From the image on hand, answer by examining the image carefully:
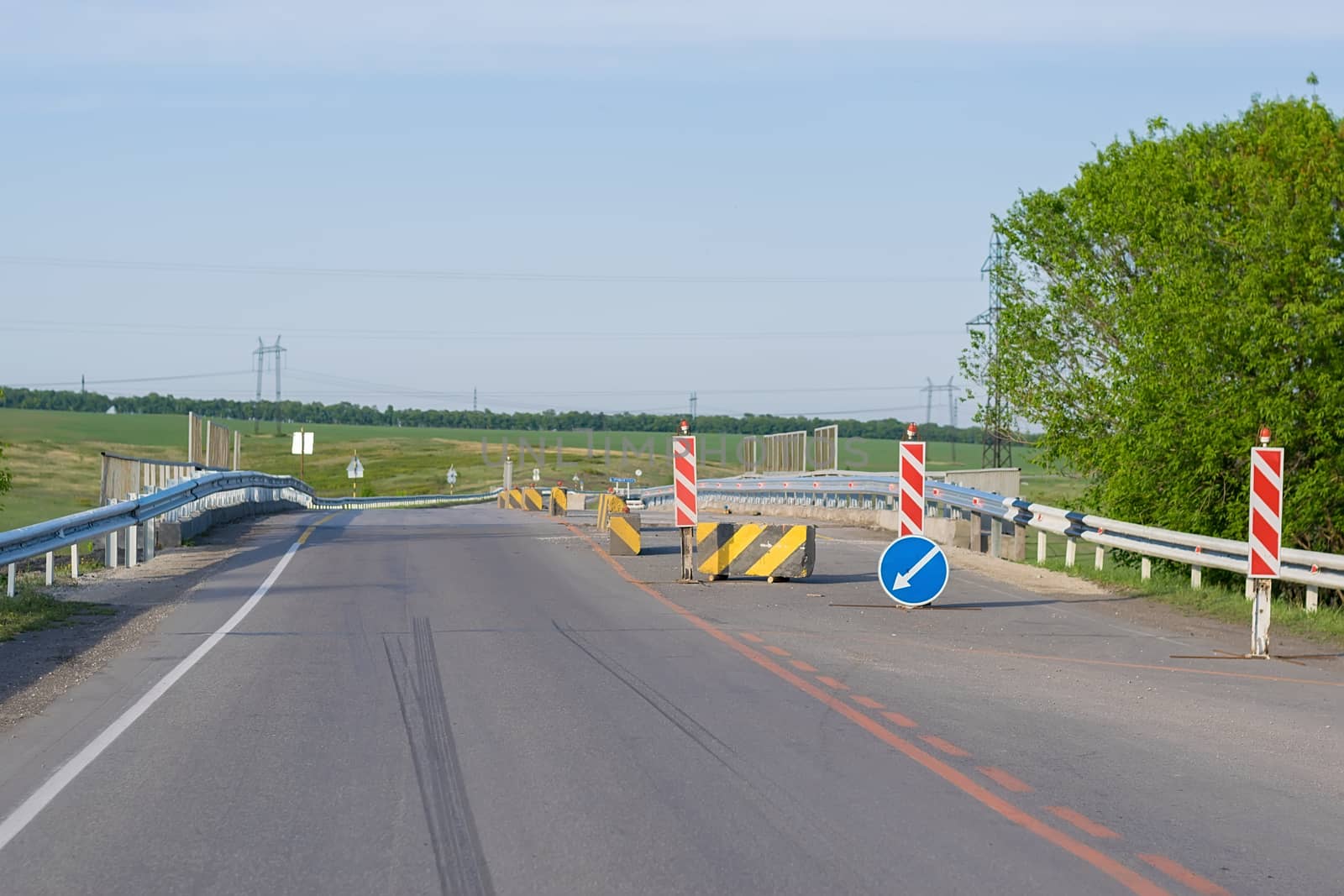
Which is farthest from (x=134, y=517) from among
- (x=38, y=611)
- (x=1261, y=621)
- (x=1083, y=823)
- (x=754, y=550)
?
(x=1083, y=823)

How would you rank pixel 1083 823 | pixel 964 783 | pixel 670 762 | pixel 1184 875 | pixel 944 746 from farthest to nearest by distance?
pixel 944 746, pixel 670 762, pixel 964 783, pixel 1083 823, pixel 1184 875

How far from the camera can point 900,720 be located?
969 centimetres

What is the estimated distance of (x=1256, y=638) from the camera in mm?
13734

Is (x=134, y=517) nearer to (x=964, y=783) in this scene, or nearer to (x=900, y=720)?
(x=900, y=720)

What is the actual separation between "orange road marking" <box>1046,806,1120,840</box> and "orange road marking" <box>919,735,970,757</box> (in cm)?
131

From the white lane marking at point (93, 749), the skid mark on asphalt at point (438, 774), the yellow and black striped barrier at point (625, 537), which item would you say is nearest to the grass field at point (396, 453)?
the yellow and black striped barrier at point (625, 537)

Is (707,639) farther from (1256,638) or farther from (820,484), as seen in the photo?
(820,484)

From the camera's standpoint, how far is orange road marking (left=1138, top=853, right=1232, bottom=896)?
5.92 meters

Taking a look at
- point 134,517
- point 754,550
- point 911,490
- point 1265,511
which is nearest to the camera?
point 1265,511

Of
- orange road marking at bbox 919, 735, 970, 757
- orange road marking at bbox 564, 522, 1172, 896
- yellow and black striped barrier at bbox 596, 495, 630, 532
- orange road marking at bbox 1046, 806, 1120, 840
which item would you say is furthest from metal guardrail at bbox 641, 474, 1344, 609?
orange road marking at bbox 1046, 806, 1120, 840

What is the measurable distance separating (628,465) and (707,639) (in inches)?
4441

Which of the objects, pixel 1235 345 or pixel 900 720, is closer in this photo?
pixel 900 720

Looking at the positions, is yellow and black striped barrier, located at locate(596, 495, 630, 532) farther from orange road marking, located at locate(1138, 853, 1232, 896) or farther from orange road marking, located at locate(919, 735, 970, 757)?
orange road marking, located at locate(1138, 853, 1232, 896)

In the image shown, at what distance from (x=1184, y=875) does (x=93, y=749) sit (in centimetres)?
604
